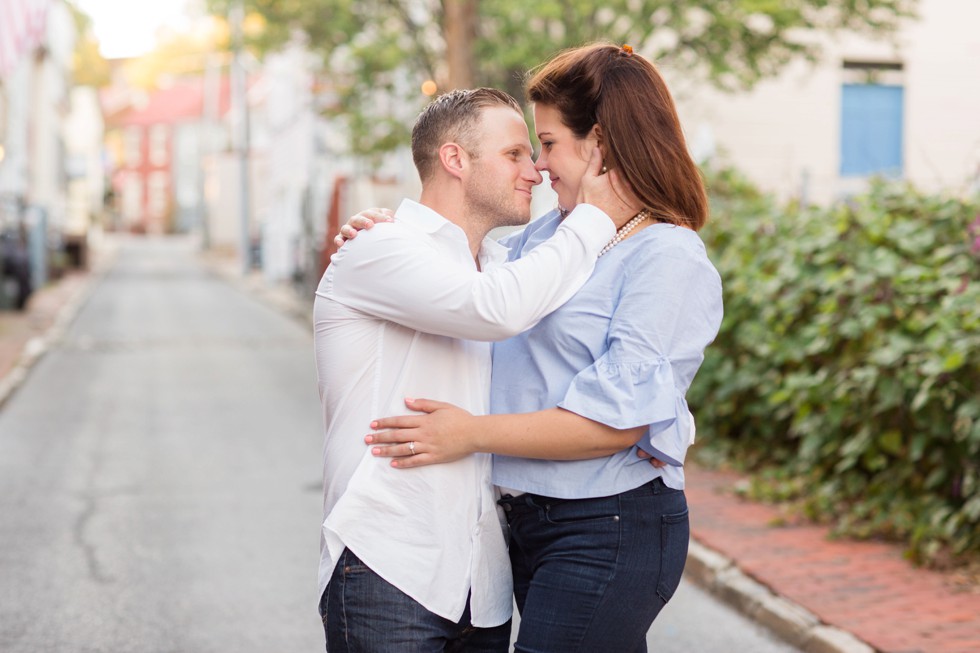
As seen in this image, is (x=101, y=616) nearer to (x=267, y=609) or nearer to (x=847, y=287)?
(x=267, y=609)

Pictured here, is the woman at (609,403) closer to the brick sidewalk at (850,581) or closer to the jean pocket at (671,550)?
the jean pocket at (671,550)

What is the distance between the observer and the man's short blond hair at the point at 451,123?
8.12ft

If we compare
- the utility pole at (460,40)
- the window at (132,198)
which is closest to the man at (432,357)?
the utility pole at (460,40)

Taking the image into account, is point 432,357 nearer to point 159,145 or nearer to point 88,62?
point 88,62

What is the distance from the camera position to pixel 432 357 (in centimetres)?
244

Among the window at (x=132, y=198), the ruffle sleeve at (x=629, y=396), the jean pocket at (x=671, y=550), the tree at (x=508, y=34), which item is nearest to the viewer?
the ruffle sleeve at (x=629, y=396)

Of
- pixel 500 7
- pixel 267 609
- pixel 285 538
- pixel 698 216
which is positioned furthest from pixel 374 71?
pixel 698 216

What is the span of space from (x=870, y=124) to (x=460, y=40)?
1028 centimetres

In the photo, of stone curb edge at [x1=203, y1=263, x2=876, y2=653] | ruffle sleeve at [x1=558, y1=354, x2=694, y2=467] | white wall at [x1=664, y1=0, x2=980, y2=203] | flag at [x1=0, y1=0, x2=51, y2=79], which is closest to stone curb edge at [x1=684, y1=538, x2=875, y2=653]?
stone curb edge at [x1=203, y1=263, x2=876, y2=653]

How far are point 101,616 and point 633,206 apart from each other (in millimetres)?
4168

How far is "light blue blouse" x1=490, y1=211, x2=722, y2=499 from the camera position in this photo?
7.52 ft

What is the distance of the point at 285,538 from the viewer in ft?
23.9

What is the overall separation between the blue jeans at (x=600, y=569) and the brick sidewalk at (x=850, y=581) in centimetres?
281

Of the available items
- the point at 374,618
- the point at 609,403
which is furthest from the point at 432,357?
the point at 374,618
